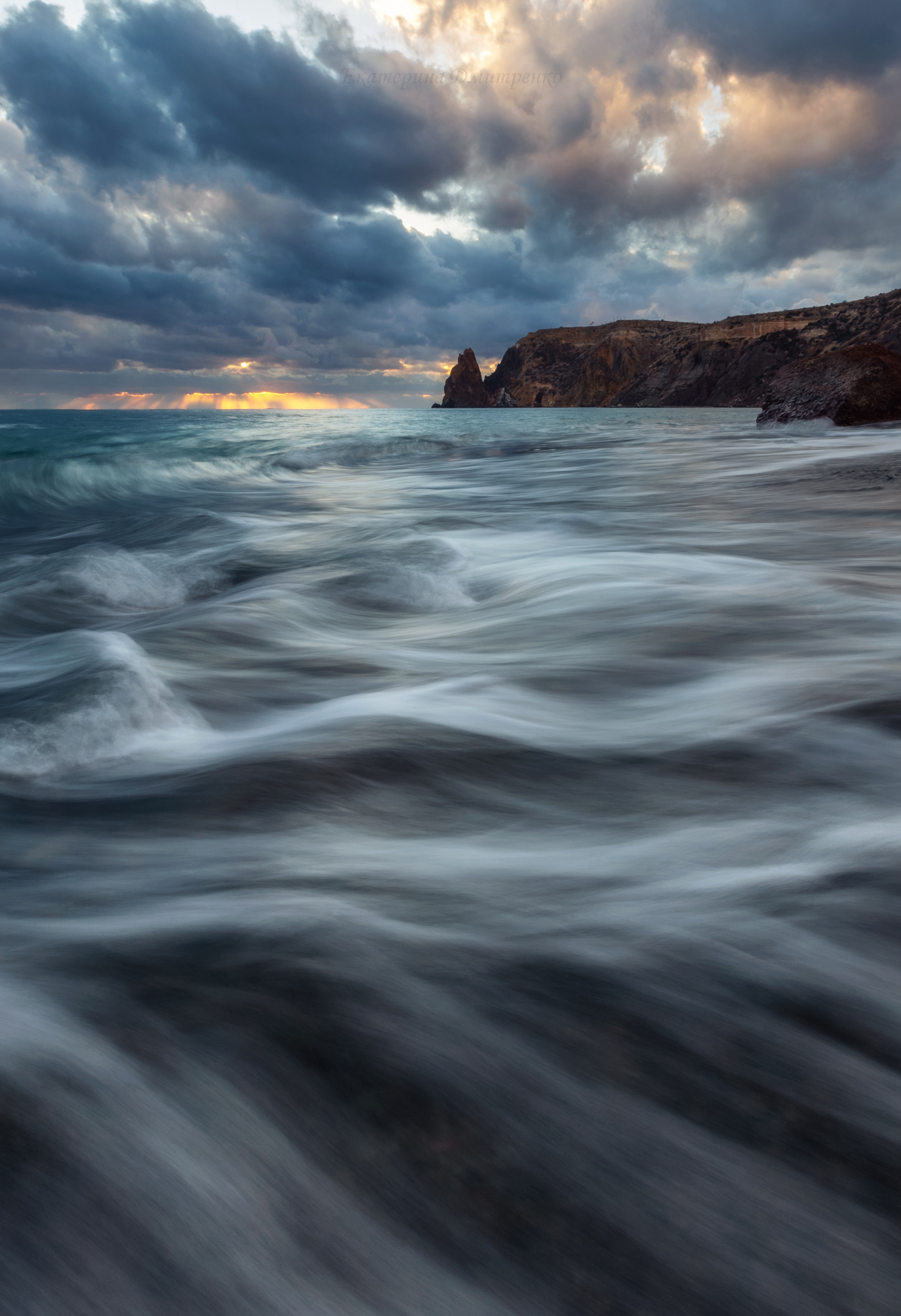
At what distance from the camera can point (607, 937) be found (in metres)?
1.32

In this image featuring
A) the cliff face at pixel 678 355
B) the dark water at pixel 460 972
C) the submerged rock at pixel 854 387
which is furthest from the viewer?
the cliff face at pixel 678 355

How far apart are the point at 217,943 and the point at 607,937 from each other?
65 cm

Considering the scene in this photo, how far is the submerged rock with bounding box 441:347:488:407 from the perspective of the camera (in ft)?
449

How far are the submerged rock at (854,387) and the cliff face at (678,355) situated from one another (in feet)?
49.6

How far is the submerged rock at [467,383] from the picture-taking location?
449 feet

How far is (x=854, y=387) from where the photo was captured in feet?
44.8

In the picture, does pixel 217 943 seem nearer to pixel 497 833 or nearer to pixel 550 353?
pixel 497 833

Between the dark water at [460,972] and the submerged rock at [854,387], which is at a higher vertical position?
the submerged rock at [854,387]

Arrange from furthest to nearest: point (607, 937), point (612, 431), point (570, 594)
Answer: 1. point (612, 431)
2. point (570, 594)
3. point (607, 937)

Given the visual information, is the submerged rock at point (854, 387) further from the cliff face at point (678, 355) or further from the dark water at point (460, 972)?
the cliff face at point (678, 355)

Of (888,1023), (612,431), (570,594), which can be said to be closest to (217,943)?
(888,1023)

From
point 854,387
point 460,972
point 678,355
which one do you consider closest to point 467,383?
point 678,355

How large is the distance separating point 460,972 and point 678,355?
92.2 m

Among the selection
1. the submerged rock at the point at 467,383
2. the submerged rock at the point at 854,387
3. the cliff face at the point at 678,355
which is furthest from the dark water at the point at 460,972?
the submerged rock at the point at 467,383
